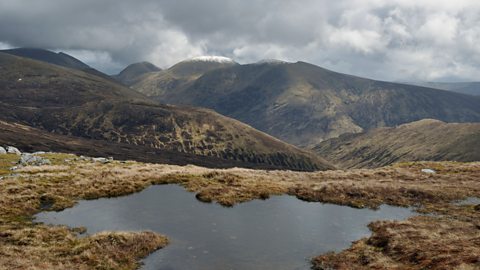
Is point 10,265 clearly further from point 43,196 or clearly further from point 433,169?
point 433,169

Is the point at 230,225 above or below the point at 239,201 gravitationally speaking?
below

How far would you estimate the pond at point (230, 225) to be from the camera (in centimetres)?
3100

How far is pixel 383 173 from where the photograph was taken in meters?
82.4

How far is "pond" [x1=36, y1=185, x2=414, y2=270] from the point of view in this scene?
3100 cm

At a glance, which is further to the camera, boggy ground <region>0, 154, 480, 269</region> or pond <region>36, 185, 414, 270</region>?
pond <region>36, 185, 414, 270</region>

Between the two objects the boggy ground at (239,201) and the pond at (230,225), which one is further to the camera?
the pond at (230,225)

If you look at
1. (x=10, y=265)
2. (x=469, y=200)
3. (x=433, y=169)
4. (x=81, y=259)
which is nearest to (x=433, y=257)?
(x=81, y=259)

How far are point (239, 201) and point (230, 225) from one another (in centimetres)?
979

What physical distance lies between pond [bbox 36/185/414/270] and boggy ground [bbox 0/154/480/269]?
1826 millimetres

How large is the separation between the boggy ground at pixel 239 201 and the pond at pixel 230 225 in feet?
5.99

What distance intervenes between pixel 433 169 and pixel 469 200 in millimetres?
35551

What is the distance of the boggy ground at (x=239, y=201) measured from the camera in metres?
28.9

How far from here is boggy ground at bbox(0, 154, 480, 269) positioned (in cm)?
2894

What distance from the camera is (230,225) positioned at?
3953 cm
